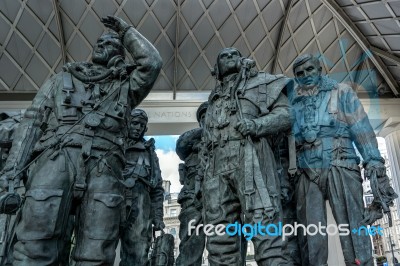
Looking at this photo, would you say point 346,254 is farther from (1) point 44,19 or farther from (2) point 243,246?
(1) point 44,19

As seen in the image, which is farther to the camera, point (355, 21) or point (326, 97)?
point (355, 21)

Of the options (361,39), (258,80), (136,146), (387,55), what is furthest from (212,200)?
(361,39)

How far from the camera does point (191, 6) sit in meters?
21.2

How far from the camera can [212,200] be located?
4004 millimetres

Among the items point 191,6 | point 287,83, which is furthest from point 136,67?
point 191,6

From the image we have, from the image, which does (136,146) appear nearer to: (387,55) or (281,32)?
(281,32)

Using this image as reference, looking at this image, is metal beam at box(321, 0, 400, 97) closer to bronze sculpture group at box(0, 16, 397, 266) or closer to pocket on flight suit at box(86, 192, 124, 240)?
bronze sculpture group at box(0, 16, 397, 266)

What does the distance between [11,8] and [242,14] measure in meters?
12.0

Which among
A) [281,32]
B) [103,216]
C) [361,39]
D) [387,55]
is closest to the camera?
[103,216]

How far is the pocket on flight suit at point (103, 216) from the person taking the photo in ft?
11.7

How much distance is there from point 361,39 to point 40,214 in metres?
20.8

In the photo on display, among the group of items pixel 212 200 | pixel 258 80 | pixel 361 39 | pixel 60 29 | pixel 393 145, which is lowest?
pixel 212 200

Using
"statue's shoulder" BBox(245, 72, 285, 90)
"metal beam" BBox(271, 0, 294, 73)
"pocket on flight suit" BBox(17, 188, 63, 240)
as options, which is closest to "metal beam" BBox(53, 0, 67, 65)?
"metal beam" BBox(271, 0, 294, 73)

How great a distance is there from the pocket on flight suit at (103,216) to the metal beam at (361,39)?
19.5 meters
